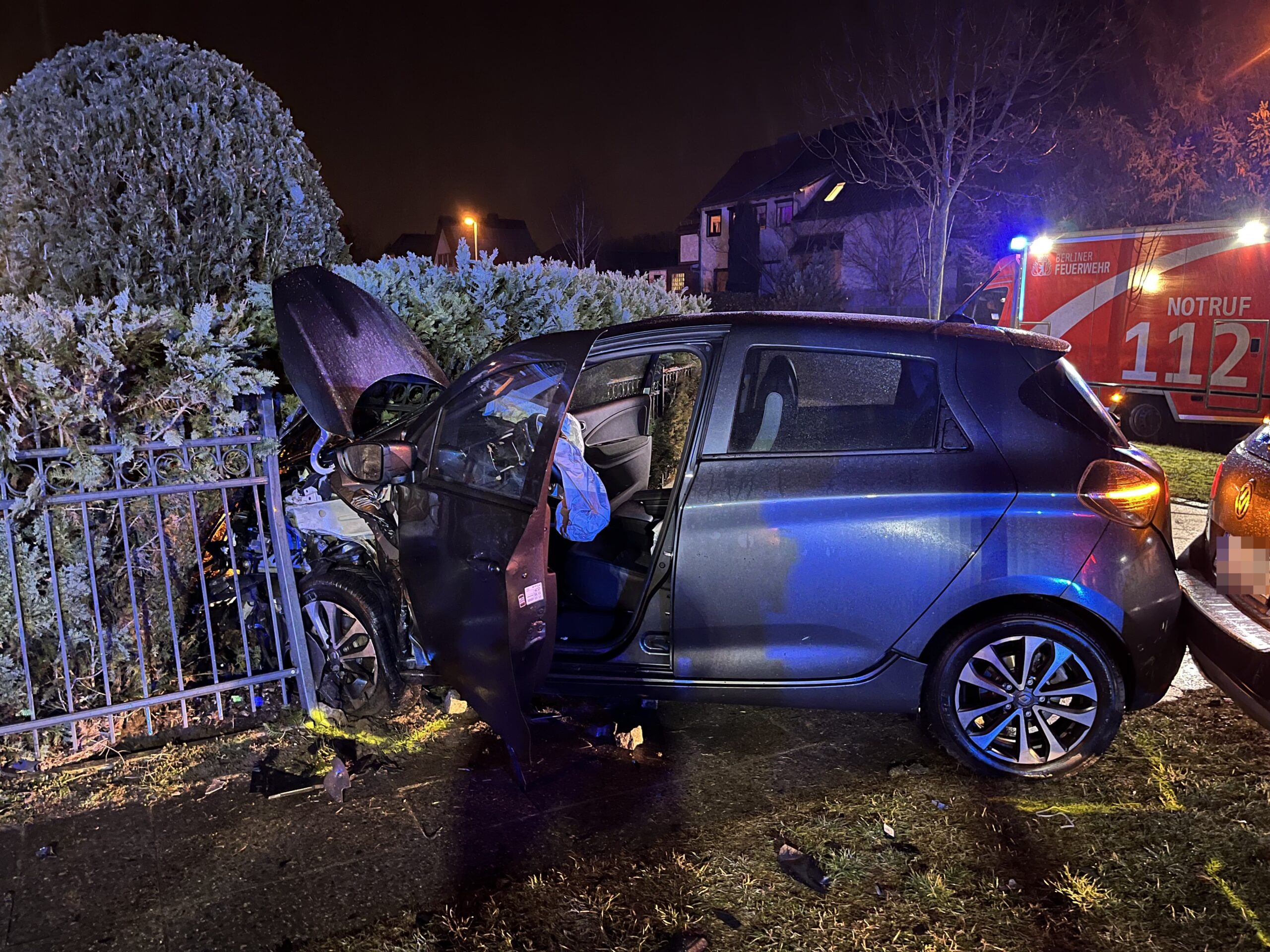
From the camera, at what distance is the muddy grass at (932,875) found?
258cm

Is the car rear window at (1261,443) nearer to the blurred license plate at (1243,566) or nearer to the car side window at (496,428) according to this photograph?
the blurred license plate at (1243,566)

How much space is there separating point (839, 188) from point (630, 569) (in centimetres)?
3632

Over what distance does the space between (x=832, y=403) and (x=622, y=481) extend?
5.67 feet

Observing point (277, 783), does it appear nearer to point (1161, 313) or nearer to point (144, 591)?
point (144, 591)

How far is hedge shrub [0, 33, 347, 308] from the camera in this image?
4.41m

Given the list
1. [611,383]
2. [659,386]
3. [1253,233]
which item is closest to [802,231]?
[1253,233]

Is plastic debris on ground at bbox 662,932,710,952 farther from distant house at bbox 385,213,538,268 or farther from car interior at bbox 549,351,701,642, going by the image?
distant house at bbox 385,213,538,268

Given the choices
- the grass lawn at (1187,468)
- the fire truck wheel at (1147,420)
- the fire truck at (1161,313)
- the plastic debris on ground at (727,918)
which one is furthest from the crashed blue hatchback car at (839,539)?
the fire truck wheel at (1147,420)

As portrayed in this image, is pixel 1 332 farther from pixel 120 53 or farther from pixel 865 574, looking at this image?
pixel 865 574

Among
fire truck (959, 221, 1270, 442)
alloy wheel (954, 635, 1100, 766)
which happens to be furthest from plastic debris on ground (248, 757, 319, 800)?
fire truck (959, 221, 1270, 442)

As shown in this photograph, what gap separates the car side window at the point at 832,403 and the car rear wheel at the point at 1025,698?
2.63 feet

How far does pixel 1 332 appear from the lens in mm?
3422

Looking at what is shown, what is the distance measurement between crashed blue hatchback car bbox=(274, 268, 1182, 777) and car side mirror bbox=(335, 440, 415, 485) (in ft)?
0.03

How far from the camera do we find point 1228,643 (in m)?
3.24
